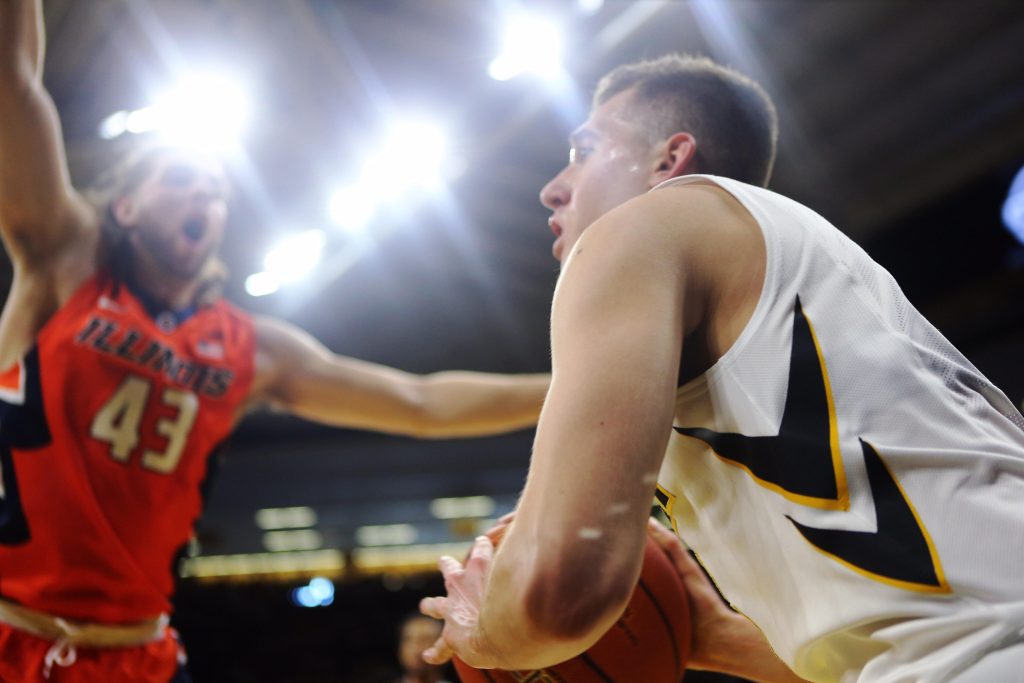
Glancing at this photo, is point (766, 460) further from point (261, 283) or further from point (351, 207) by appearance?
point (261, 283)

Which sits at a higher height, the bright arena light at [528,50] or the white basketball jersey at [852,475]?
the bright arena light at [528,50]

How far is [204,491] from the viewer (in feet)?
8.50

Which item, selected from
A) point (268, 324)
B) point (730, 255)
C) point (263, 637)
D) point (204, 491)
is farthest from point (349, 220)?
point (263, 637)

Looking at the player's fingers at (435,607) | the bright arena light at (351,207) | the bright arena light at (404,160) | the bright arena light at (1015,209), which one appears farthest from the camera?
the bright arena light at (1015,209)

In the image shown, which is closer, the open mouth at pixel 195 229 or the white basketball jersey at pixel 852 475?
the white basketball jersey at pixel 852 475

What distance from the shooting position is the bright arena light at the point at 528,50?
14.5ft

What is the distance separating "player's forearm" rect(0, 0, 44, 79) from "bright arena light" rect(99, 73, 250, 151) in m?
2.38

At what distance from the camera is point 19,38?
6.61 ft

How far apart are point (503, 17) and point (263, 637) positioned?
14.6 metres

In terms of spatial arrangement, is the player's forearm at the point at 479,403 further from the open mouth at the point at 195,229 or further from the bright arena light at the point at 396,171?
the bright arena light at the point at 396,171

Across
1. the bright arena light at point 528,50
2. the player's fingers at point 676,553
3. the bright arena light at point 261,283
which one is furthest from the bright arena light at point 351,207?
the player's fingers at point 676,553

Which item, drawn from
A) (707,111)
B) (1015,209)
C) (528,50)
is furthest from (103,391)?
(1015,209)

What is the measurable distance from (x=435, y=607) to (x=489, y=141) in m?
4.89

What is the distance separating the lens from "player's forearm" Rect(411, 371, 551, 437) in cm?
271
